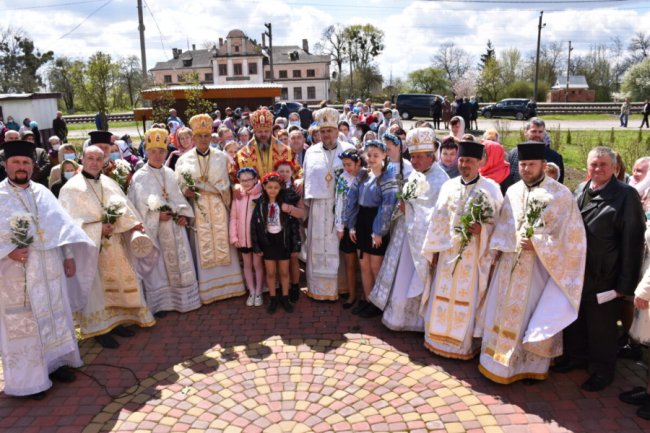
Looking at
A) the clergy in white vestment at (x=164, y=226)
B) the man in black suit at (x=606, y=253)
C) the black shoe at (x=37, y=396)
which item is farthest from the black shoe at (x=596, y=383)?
the black shoe at (x=37, y=396)

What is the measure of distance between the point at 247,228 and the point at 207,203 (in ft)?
2.04

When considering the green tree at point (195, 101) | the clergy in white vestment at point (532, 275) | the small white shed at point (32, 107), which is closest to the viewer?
the clergy in white vestment at point (532, 275)

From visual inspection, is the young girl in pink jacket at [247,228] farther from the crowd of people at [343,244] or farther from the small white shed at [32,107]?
the small white shed at [32,107]

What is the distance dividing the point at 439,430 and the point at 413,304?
179 cm

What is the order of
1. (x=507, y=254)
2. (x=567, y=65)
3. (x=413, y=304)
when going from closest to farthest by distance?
(x=507, y=254)
(x=413, y=304)
(x=567, y=65)

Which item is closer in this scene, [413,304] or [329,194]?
[413,304]

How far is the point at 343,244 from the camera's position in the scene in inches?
262

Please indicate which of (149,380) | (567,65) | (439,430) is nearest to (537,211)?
(439,430)

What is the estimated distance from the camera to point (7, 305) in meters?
4.70

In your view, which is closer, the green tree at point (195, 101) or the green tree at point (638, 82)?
the green tree at point (195, 101)

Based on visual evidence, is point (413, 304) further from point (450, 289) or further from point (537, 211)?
point (537, 211)

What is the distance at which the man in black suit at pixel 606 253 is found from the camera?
446 centimetres

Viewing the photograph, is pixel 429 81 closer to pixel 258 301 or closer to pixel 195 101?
pixel 195 101

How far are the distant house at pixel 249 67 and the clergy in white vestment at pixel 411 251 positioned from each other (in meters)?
67.3
